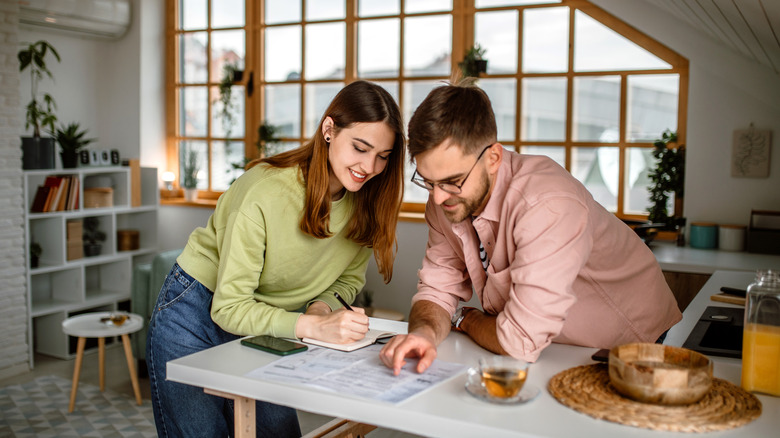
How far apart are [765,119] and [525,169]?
2.97 meters

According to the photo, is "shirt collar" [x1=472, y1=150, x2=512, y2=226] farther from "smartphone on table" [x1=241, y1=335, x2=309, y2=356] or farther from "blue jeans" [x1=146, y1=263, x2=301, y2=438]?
"blue jeans" [x1=146, y1=263, x2=301, y2=438]

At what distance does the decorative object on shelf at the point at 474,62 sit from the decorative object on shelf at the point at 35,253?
10.5ft

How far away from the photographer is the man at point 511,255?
1.63m

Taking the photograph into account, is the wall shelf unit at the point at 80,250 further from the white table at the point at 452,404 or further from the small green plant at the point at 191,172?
the white table at the point at 452,404

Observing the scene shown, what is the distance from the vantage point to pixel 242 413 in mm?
1670

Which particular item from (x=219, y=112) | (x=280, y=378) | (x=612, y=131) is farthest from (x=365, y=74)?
(x=280, y=378)

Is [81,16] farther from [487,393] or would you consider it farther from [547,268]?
[487,393]

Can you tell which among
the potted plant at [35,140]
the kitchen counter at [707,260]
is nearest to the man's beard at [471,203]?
the kitchen counter at [707,260]

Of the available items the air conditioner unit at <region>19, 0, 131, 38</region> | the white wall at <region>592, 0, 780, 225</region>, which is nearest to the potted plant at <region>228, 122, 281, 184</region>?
the air conditioner unit at <region>19, 0, 131, 38</region>

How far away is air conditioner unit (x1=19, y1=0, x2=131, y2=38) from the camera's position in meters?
5.26

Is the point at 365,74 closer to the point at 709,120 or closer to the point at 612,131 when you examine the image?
the point at 612,131

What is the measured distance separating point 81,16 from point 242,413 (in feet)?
15.8

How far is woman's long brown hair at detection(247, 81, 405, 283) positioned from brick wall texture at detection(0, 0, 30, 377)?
3246mm

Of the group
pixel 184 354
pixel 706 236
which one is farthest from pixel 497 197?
pixel 706 236
